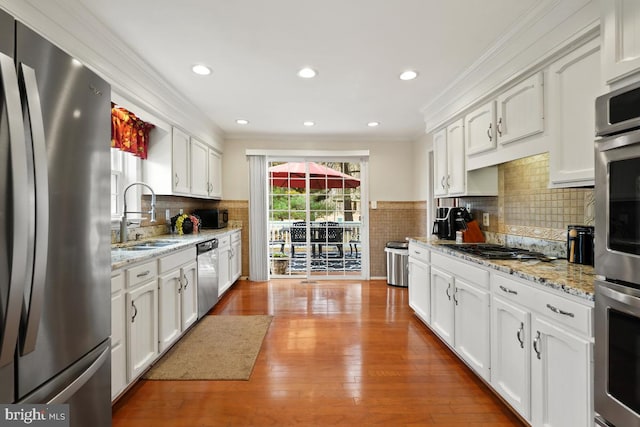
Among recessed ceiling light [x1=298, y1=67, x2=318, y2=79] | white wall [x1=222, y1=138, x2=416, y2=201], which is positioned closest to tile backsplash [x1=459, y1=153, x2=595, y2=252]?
recessed ceiling light [x1=298, y1=67, x2=318, y2=79]

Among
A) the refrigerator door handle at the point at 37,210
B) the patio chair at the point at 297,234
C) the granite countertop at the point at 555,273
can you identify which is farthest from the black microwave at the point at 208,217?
the refrigerator door handle at the point at 37,210

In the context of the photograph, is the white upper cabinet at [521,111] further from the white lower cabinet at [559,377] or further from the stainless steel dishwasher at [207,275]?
the stainless steel dishwasher at [207,275]

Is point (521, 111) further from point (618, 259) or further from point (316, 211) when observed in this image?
point (316, 211)

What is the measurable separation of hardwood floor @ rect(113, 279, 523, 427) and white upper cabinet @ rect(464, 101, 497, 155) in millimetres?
1757

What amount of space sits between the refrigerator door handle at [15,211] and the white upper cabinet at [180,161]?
2745mm

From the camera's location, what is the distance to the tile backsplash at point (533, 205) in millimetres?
2023

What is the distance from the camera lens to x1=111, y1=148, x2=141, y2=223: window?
3.05 metres

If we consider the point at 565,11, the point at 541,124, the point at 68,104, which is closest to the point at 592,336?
the point at 541,124

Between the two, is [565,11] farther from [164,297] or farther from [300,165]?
[300,165]

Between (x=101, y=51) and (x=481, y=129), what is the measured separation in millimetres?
2909

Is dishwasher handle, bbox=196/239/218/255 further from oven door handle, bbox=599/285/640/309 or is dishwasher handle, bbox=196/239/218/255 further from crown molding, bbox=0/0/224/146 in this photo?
oven door handle, bbox=599/285/640/309

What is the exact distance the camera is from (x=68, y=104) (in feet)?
3.28

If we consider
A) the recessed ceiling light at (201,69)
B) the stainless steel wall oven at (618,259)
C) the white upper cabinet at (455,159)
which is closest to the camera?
the stainless steel wall oven at (618,259)

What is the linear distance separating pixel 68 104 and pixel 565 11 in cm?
239
